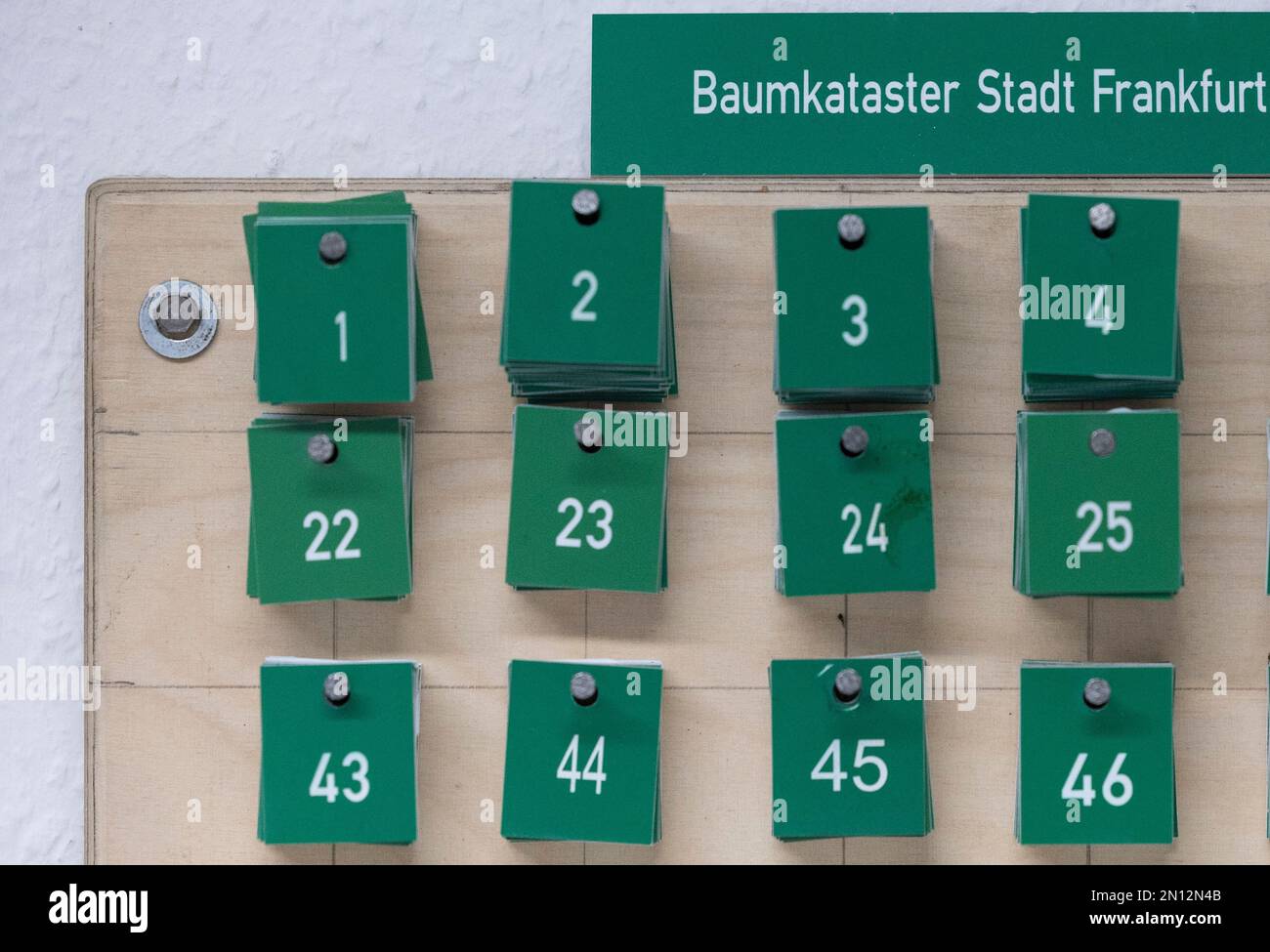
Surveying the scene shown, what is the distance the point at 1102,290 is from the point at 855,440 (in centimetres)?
33

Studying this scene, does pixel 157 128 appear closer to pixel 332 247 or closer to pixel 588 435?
pixel 332 247

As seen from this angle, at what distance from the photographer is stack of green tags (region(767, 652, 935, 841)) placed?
1.24 m

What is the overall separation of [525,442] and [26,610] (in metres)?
0.82

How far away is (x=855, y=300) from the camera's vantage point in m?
1.22

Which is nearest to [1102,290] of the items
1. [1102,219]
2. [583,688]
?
[1102,219]

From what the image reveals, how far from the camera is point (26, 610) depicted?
1.50 meters

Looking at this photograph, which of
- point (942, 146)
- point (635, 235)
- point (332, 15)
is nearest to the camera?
point (635, 235)

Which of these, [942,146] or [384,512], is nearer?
[384,512]

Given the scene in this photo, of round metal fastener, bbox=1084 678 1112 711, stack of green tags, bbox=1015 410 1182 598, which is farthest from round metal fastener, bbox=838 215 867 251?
round metal fastener, bbox=1084 678 1112 711

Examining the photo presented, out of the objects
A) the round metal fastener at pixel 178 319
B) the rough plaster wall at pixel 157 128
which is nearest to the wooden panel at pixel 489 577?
the round metal fastener at pixel 178 319

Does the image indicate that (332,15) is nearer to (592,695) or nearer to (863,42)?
(863,42)

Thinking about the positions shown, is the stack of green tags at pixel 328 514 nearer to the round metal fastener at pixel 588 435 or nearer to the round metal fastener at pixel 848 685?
the round metal fastener at pixel 588 435

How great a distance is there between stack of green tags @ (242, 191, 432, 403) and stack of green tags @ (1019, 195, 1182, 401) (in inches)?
29.1
